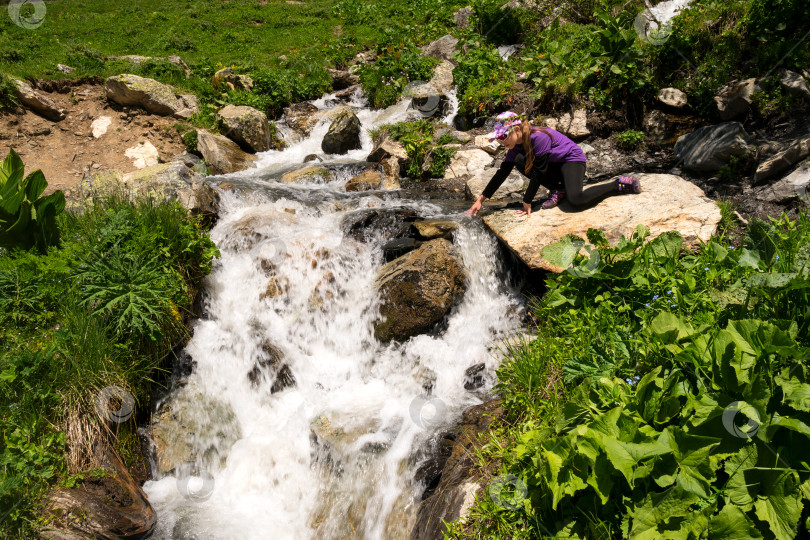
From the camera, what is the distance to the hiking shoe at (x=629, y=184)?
19.8 ft

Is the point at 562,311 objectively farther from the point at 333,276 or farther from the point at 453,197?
the point at 453,197

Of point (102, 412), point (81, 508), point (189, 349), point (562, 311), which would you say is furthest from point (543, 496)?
point (189, 349)

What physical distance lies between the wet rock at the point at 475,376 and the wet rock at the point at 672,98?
21.2 ft

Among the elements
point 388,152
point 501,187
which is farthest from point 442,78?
point 501,187

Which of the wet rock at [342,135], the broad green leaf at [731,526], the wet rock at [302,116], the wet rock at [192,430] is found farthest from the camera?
the wet rock at [302,116]

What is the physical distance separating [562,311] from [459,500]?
2.01 metres

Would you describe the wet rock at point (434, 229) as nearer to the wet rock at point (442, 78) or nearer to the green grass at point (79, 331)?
the green grass at point (79, 331)

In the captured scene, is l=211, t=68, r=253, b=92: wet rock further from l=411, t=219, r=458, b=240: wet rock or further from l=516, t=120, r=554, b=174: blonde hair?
l=516, t=120, r=554, b=174: blonde hair

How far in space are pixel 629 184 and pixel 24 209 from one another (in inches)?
281

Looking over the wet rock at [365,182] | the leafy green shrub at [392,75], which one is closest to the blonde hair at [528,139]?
the wet rock at [365,182]

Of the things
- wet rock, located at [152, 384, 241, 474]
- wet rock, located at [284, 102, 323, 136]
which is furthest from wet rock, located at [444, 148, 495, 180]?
wet rock, located at [152, 384, 241, 474]

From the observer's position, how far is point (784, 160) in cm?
599

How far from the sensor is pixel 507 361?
158 inches

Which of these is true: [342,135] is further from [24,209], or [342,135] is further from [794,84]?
[794,84]
